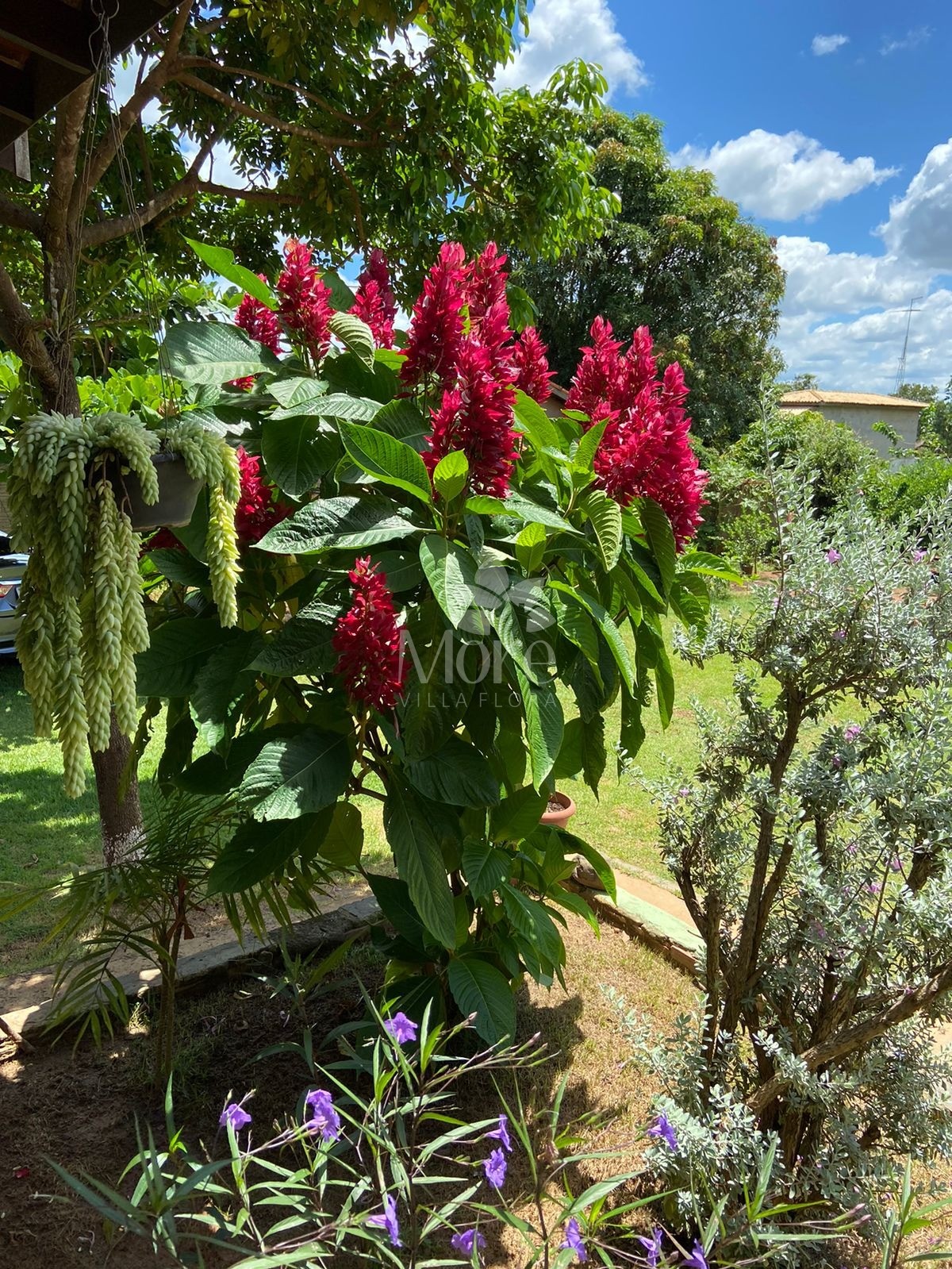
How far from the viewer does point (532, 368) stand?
204 centimetres

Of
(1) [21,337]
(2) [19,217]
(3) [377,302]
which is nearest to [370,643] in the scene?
(3) [377,302]

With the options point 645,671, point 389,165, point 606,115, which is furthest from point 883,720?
point 606,115

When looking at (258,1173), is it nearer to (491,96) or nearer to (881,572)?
Answer: (881,572)

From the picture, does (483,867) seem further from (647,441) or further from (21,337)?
(21,337)

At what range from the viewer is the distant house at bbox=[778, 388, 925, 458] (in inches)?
1578

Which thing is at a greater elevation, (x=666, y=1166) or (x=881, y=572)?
(x=881, y=572)

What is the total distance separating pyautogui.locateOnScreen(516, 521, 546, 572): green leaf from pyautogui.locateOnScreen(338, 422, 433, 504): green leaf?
0.19m

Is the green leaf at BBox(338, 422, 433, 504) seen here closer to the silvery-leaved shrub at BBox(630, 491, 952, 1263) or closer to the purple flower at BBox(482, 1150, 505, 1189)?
the silvery-leaved shrub at BBox(630, 491, 952, 1263)

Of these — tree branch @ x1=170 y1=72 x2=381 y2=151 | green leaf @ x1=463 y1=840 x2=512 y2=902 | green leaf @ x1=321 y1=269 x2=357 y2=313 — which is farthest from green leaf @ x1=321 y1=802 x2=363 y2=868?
tree branch @ x1=170 y1=72 x2=381 y2=151

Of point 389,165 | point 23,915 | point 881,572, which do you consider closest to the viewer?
point 881,572

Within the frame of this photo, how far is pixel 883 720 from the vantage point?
1.93m

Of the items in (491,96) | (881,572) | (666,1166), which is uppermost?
(491,96)

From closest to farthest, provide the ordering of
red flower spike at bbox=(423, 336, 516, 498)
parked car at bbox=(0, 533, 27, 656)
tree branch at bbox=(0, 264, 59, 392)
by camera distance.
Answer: red flower spike at bbox=(423, 336, 516, 498)
tree branch at bbox=(0, 264, 59, 392)
parked car at bbox=(0, 533, 27, 656)

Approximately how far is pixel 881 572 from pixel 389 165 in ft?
13.1
